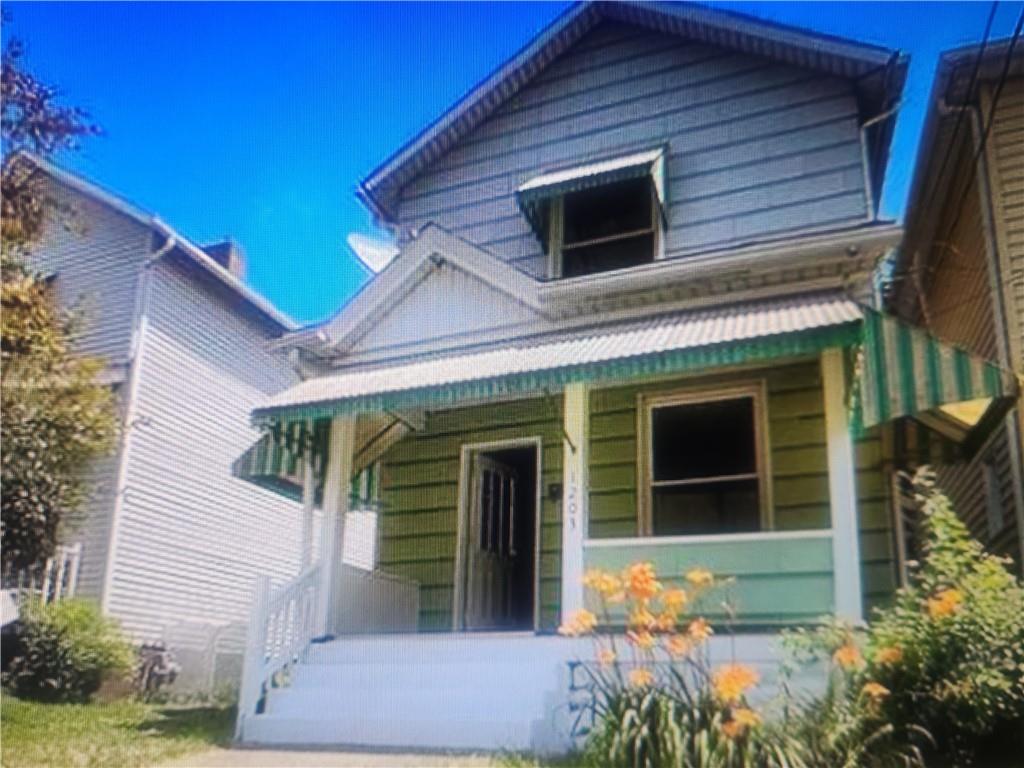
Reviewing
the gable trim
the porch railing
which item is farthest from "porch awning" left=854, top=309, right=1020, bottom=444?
the porch railing

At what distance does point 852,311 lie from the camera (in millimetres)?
7031

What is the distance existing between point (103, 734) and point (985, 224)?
30.7ft

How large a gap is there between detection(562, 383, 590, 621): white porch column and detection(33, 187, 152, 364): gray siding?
8.75 meters

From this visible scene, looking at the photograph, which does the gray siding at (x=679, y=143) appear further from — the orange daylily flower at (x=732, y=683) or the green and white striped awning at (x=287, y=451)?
the orange daylily flower at (x=732, y=683)

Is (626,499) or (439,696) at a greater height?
(626,499)

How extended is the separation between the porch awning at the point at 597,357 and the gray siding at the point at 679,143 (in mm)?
1641

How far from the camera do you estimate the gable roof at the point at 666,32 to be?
31.2 ft

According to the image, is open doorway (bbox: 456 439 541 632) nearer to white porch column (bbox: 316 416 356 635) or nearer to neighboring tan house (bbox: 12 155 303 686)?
white porch column (bbox: 316 416 356 635)

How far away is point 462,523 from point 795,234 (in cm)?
451

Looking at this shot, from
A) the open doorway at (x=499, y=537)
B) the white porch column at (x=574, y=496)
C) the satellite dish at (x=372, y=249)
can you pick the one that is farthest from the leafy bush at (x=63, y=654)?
the white porch column at (x=574, y=496)

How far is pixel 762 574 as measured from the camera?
6.77m

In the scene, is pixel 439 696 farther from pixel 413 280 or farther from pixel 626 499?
pixel 413 280

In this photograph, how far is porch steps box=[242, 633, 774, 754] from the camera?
6.38 m

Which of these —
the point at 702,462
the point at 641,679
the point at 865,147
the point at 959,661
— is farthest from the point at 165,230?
the point at 959,661
